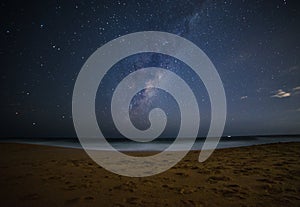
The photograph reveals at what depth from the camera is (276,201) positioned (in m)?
3.04

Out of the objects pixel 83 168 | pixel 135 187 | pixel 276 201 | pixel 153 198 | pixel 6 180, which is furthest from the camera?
pixel 83 168

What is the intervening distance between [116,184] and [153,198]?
1.18m

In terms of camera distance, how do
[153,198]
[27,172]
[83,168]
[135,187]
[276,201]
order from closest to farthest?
1. [276,201]
2. [153,198]
3. [135,187]
4. [27,172]
5. [83,168]

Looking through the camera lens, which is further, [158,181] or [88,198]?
[158,181]

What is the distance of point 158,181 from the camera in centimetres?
430

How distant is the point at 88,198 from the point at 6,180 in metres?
2.51

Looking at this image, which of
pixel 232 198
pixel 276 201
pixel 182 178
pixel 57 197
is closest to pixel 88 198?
pixel 57 197

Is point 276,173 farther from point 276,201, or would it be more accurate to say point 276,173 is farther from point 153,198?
point 153,198

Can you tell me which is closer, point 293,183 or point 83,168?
point 293,183

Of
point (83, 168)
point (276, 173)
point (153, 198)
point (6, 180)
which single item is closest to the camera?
point (153, 198)

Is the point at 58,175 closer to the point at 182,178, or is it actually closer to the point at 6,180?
the point at 6,180

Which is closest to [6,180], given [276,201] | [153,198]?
[153,198]

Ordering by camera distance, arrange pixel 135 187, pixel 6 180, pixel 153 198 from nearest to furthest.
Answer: pixel 153 198, pixel 135 187, pixel 6 180

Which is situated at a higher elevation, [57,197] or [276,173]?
[276,173]
